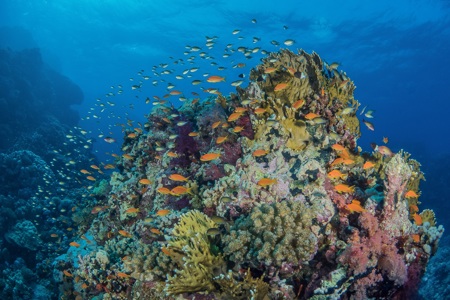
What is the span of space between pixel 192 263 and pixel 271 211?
1561 millimetres

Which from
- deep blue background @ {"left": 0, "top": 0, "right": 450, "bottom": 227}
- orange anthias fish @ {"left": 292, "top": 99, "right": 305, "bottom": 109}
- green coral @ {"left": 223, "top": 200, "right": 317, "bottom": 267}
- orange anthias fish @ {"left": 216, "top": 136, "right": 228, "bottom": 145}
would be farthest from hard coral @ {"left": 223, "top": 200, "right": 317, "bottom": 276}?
deep blue background @ {"left": 0, "top": 0, "right": 450, "bottom": 227}

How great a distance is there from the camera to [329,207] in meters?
5.39

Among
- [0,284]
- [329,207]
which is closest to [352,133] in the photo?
[329,207]

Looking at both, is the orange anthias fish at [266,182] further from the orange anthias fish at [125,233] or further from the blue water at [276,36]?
the blue water at [276,36]

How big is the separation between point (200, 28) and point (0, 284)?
1586 inches

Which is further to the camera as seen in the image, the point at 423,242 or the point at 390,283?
the point at 423,242

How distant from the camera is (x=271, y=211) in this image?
4.75m

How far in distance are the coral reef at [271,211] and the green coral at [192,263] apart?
0.06ft

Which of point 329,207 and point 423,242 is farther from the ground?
point 329,207

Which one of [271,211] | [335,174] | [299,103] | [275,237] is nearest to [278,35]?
[299,103]

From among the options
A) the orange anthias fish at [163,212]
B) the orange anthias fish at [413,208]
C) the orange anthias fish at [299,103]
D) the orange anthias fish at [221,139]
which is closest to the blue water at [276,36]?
the orange anthias fish at [221,139]

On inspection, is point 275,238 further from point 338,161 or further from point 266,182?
point 338,161

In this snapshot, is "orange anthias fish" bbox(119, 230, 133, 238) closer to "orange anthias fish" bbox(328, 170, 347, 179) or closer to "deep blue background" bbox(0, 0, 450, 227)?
"orange anthias fish" bbox(328, 170, 347, 179)

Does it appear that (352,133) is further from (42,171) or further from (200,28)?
(200,28)
